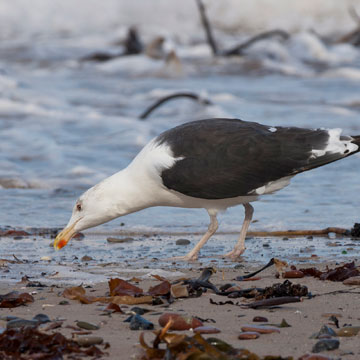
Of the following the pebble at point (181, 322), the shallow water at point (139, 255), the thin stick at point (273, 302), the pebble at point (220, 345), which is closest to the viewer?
the pebble at point (220, 345)

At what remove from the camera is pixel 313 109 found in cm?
1305

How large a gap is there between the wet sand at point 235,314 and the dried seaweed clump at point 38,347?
12 cm

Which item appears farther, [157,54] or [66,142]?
[157,54]

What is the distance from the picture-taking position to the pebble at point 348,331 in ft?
11.0

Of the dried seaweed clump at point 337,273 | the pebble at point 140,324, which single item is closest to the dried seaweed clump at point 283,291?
the dried seaweed clump at point 337,273

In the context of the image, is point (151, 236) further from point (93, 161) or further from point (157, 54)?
point (157, 54)

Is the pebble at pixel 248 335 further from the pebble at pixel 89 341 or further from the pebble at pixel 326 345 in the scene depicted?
the pebble at pixel 89 341

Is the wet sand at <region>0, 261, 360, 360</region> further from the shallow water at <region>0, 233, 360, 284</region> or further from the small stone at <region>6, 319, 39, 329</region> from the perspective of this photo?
the shallow water at <region>0, 233, 360, 284</region>

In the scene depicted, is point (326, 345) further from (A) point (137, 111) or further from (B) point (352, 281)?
(A) point (137, 111)

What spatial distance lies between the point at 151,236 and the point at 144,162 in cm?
86

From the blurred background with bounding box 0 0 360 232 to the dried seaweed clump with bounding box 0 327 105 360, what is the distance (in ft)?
12.1

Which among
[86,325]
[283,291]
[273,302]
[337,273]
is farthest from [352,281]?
[86,325]

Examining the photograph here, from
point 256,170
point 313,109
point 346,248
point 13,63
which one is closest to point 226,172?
point 256,170

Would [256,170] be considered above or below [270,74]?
above
